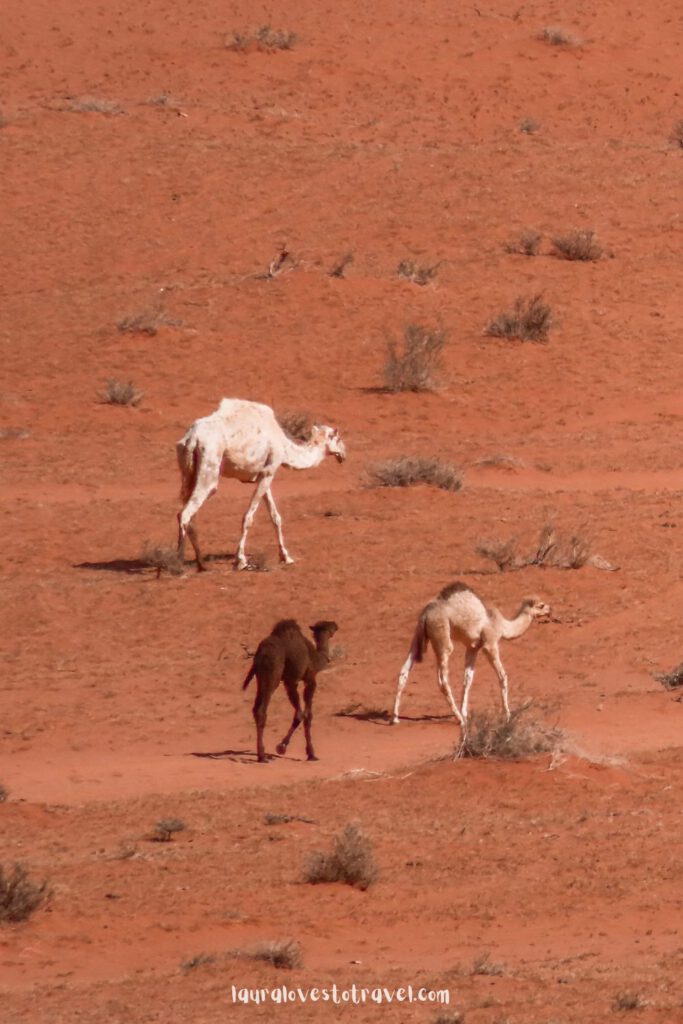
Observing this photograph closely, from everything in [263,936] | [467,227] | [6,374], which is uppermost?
[467,227]

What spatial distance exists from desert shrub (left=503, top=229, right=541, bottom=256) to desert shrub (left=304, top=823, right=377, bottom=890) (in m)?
21.3

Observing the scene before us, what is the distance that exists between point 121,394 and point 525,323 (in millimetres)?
6004

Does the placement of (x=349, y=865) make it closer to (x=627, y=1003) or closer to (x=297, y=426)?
(x=627, y=1003)

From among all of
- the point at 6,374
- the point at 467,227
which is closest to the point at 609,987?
the point at 6,374

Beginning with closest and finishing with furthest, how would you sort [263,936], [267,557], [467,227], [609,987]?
[609,987] < [263,936] < [267,557] < [467,227]

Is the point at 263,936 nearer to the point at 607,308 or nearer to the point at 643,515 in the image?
the point at 643,515

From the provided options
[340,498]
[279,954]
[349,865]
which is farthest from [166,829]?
[340,498]

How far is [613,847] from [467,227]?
842 inches

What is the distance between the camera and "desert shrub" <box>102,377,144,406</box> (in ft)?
86.3

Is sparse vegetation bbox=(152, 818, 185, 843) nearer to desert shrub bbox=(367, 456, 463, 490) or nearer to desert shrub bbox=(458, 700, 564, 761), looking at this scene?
desert shrub bbox=(458, 700, 564, 761)

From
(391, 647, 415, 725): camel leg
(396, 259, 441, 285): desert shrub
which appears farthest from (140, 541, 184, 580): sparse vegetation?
(396, 259, 441, 285): desert shrub

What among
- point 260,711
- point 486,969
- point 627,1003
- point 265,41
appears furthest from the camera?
point 265,41

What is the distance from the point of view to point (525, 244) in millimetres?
31953

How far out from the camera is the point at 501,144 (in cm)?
3631
